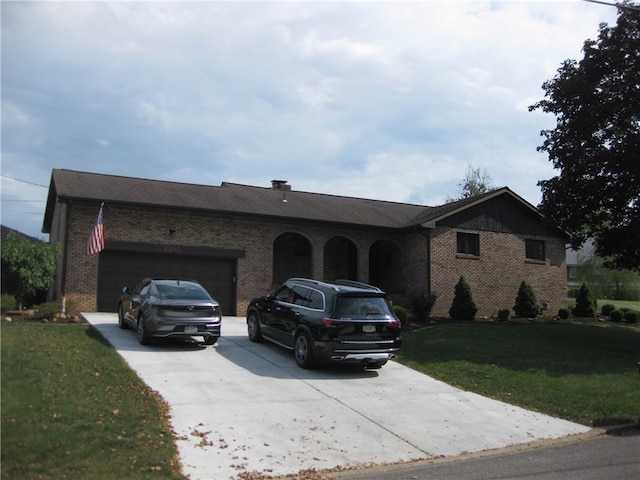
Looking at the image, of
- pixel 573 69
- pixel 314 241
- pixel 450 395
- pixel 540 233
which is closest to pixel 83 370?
pixel 450 395

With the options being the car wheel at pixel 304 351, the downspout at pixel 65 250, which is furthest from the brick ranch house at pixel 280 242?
the car wheel at pixel 304 351

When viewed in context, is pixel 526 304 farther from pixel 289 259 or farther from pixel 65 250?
pixel 65 250

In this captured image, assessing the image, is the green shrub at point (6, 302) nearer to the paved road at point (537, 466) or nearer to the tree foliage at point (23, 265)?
the tree foliage at point (23, 265)

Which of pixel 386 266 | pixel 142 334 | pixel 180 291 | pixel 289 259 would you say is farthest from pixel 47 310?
pixel 386 266

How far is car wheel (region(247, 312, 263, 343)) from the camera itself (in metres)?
14.0

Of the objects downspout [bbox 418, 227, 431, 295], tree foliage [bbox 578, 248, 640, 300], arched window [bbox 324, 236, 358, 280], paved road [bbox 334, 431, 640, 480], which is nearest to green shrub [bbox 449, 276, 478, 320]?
downspout [bbox 418, 227, 431, 295]

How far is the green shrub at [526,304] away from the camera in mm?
24016

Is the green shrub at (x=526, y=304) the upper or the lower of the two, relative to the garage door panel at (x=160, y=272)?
lower

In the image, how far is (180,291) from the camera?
→ 13.2m

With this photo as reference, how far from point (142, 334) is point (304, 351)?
12.2 ft

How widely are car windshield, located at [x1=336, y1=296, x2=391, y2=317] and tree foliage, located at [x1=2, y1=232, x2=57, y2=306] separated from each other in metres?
9.02

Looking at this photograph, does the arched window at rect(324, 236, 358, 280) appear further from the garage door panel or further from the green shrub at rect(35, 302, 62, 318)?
the green shrub at rect(35, 302, 62, 318)

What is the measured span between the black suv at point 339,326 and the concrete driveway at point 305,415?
457 millimetres

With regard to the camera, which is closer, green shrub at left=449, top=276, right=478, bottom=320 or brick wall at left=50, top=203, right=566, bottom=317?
brick wall at left=50, top=203, right=566, bottom=317
